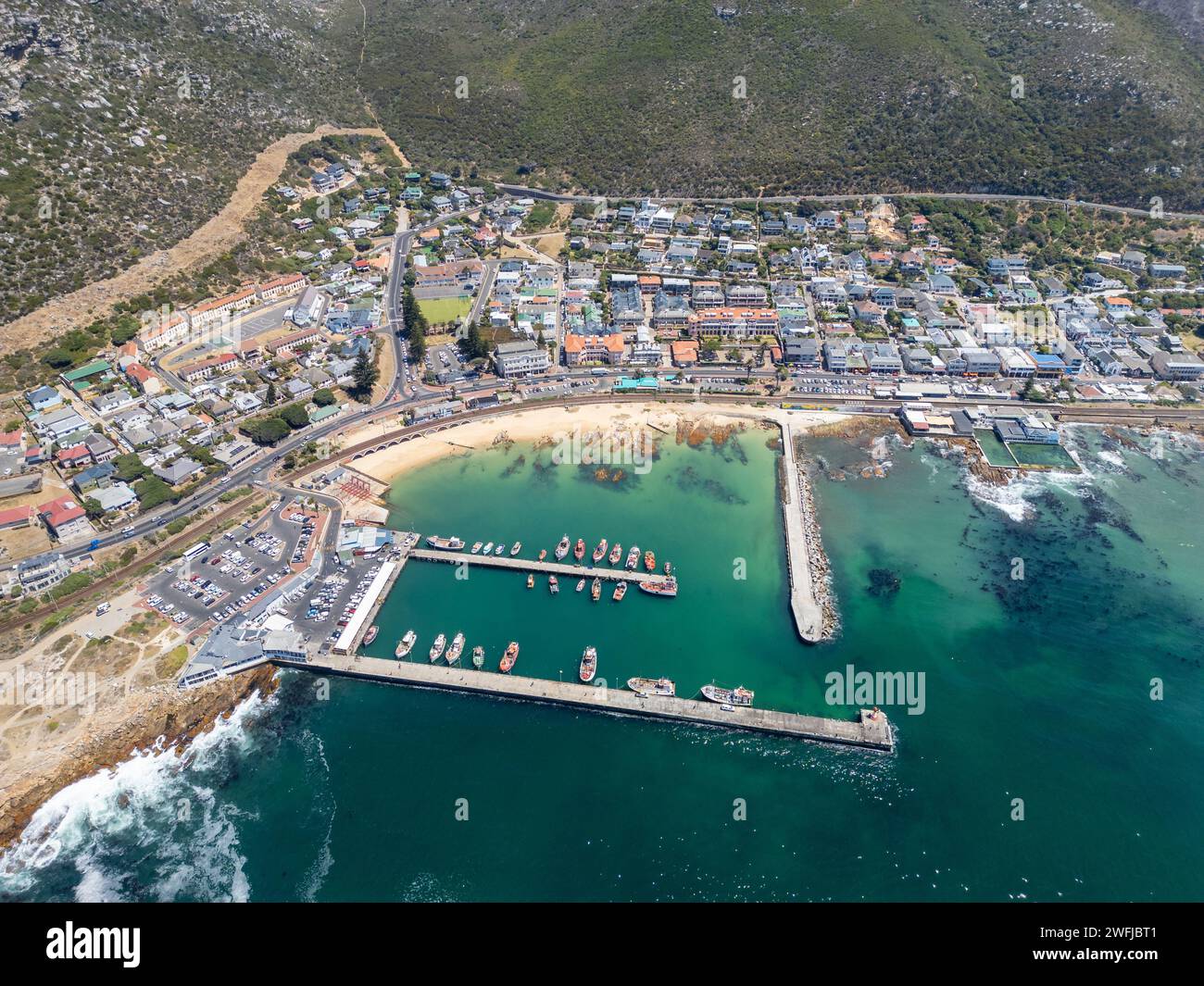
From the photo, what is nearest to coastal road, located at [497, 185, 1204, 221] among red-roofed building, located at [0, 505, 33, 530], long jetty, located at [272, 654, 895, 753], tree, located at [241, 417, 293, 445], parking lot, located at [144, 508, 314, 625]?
tree, located at [241, 417, 293, 445]

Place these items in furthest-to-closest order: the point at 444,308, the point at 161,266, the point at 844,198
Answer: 1. the point at 844,198
2. the point at 444,308
3. the point at 161,266

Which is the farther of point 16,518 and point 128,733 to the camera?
point 16,518

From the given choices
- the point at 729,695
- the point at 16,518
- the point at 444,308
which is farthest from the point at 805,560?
→ the point at 16,518

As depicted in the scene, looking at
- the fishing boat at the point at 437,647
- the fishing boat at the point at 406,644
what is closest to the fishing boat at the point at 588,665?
the fishing boat at the point at 437,647

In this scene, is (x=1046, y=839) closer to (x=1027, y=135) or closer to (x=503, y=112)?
(x=1027, y=135)

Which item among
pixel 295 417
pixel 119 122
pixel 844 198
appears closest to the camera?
pixel 295 417

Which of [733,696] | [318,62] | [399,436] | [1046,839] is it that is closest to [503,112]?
[318,62]

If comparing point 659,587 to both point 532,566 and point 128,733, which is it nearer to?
point 532,566
